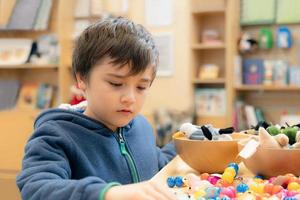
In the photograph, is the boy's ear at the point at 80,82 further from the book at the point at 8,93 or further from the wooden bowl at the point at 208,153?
the book at the point at 8,93

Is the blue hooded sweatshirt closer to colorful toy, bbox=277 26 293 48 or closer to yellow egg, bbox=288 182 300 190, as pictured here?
yellow egg, bbox=288 182 300 190

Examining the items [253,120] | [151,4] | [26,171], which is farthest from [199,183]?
[151,4]

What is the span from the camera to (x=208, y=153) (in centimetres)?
107

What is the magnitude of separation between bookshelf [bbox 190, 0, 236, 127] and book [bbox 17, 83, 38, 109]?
1.55m

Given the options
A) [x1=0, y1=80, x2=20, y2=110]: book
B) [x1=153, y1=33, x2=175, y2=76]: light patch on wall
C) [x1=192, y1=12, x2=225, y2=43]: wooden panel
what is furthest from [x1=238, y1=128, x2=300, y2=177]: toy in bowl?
[x1=0, y1=80, x2=20, y2=110]: book

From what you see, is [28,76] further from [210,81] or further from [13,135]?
[210,81]

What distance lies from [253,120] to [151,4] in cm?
132

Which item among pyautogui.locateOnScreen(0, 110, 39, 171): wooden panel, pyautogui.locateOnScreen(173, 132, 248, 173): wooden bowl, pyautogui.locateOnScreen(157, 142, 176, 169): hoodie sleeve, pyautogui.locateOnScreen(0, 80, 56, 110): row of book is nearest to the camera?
pyautogui.locateOnScreen(173, 132, 248, 173): wooden bowl

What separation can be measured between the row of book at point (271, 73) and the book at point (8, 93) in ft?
7.11

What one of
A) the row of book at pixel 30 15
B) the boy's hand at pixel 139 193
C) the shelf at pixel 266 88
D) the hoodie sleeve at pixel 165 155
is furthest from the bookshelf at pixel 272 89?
the boy's hand at pixel 139 193

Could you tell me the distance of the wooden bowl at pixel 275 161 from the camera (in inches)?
38.0

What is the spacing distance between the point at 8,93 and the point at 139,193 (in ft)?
12.6

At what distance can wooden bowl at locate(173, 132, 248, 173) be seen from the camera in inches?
42.0

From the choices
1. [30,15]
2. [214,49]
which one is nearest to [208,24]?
[214,49]
